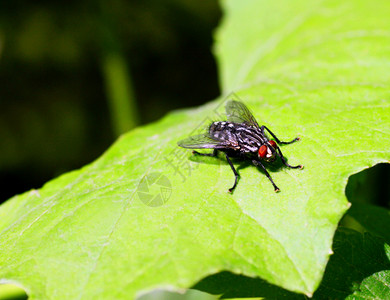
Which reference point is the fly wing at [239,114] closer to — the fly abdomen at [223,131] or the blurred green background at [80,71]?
the fly abdomen at [223,131]

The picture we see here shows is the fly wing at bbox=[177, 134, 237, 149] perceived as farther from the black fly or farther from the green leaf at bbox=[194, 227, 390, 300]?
the green leaf at bbox=[194, 227, 390, 300]

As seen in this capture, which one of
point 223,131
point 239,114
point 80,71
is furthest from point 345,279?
point 80,71

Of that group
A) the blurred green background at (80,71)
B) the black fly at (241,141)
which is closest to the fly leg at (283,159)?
the black fly at (241,141)

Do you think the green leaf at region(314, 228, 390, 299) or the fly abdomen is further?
the fly abdomen

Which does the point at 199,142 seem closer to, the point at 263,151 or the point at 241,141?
the point at 241,141

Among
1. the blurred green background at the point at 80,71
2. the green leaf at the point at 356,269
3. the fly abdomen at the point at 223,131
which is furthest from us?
the blurred green background at the point at 80,71

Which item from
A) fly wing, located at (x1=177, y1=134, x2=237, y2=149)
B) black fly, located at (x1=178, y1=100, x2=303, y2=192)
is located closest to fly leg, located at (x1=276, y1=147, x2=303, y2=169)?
black fly, located at (x1=178, y1=100, x2=303, y2=192)

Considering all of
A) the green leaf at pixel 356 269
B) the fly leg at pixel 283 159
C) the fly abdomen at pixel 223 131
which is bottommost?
the green leaf at pixel 356 269
